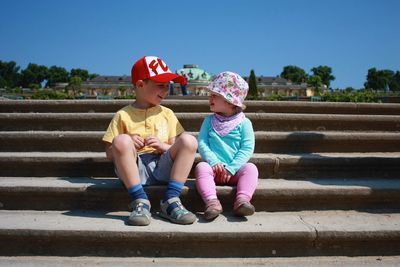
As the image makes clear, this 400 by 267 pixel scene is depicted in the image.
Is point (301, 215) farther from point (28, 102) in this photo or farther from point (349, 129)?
point (28, 102)

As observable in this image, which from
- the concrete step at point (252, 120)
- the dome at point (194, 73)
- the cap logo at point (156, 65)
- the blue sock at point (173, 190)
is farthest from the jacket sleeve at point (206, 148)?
the dome at point (194, 73)

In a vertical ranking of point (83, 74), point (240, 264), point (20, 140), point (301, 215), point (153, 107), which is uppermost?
point (83, 74)

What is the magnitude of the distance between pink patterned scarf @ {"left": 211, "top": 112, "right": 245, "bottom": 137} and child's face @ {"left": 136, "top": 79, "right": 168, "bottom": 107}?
50 centimetres

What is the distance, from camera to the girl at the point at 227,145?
260 cm

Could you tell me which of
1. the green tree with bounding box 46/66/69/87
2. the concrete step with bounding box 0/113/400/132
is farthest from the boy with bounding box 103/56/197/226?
the green tree with bounding box 46/66/69/87

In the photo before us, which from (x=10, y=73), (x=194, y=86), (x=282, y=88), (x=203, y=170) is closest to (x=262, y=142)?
(x=203, y=170)

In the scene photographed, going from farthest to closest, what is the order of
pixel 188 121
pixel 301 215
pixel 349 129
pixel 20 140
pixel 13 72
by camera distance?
pixel 13 72 < pixel 349 129 < pixel 188 121 < pixel 20 140 < pixel 301 215

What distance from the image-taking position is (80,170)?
319 cm

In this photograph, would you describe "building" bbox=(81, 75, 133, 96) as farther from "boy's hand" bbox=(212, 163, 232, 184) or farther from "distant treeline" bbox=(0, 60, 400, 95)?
"boy's hand" bbox=(212, 163, 232, 184)

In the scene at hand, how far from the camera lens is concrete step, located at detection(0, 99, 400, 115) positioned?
15.0 feet

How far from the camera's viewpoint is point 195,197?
2.73 meters

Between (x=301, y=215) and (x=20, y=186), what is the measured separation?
2.25 m

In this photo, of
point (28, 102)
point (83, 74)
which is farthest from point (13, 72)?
point (28, 102)

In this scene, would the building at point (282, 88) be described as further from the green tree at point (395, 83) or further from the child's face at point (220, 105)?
the child's face at point (220, 105)
